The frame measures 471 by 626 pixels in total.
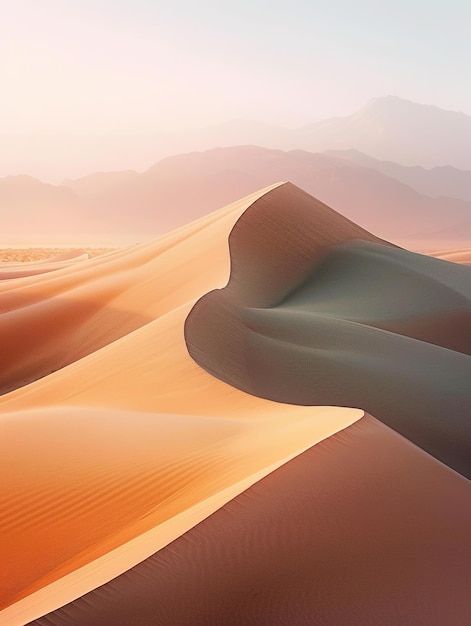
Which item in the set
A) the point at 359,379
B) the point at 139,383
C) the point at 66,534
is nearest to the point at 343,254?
the point at 359,379

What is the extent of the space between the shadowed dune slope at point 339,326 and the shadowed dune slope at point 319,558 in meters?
3.12

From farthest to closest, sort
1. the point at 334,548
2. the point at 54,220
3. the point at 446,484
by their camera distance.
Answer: the point at 54,220, the point at 446,484, the point at 334,548

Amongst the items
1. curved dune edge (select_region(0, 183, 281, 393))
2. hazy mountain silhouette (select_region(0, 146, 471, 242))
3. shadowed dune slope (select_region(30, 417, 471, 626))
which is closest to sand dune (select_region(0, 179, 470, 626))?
shadowed dune slope (select_region(30, 417, 471, 626))

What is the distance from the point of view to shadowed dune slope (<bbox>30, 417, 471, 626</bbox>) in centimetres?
312

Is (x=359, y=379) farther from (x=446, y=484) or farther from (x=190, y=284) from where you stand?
(x=190, y=284)

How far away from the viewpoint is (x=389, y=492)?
4.04 metres

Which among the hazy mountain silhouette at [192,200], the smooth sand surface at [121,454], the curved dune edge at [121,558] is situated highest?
the curved dune edge at [121,558]

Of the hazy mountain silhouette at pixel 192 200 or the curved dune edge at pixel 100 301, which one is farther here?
the hazy mountain silhouette at pixel 192 200

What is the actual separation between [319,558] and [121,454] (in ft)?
5.31

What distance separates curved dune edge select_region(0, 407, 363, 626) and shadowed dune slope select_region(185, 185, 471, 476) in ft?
10.5

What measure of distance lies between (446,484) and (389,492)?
0.44 m

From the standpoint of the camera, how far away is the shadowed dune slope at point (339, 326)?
307 inches

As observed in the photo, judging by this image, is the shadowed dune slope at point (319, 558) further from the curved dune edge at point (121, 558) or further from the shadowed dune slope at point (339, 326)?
the shadowed dune slope at point (339, 326)

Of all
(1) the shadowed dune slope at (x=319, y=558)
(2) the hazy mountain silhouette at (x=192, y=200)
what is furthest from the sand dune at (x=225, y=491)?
(2) the hazy mountain silhouette at (x=192, y=200)
